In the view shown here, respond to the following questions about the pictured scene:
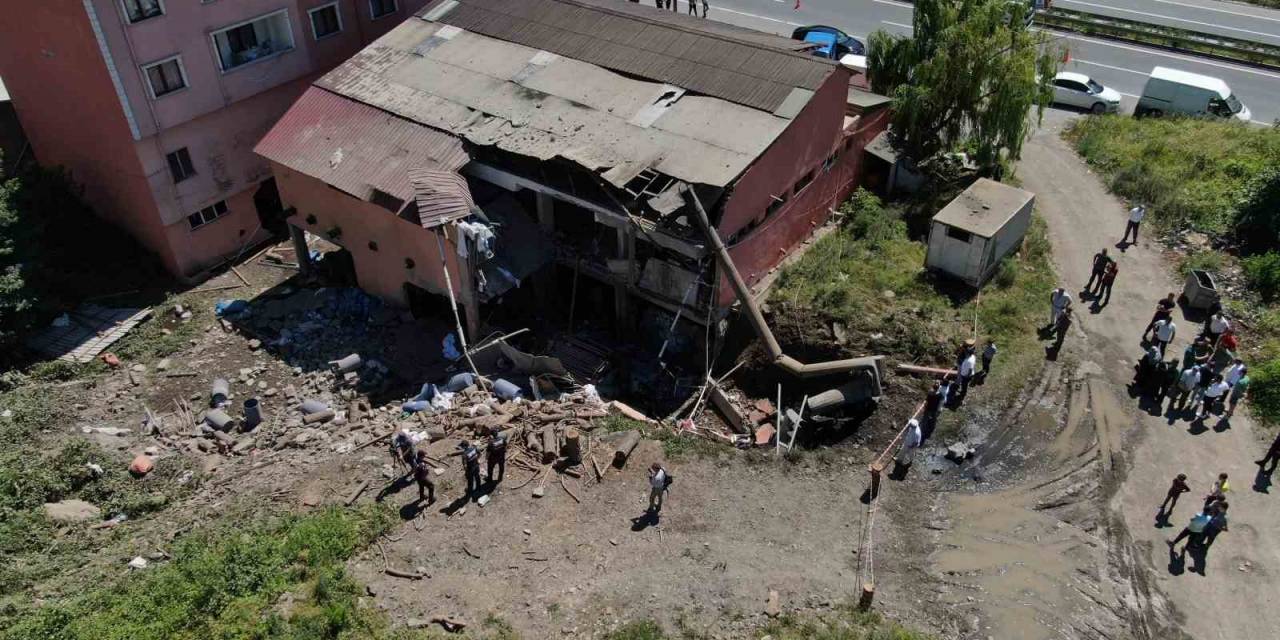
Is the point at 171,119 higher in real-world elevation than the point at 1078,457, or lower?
higher

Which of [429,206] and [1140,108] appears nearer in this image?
[429,206]

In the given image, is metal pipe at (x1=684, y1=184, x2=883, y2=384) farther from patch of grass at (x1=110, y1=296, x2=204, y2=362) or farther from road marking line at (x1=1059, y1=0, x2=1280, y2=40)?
road marking line at (x1=1059, y1=0, x2=1280, y2=40)

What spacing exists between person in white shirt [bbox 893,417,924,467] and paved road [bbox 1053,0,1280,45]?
35110 millimetres

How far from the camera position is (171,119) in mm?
30312

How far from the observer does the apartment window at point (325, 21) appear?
33.7m

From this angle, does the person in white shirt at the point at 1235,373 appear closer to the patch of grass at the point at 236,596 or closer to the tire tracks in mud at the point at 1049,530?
the tire tracks in mud at the point at 1049,530

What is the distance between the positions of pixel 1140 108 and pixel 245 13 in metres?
34.6

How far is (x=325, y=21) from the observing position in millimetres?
34219

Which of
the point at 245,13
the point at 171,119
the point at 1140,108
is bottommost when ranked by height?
the point at 1140,108

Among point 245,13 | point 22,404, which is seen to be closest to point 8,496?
point 22,404

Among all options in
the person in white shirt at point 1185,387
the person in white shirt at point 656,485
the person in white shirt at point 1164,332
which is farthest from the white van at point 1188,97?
the person in white shirt at point 656,485

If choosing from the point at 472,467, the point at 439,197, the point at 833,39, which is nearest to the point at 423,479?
the point at 472,467

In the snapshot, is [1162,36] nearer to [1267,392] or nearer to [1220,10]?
[1220,10]

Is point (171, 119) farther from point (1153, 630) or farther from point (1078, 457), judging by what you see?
point (1153, 630)
